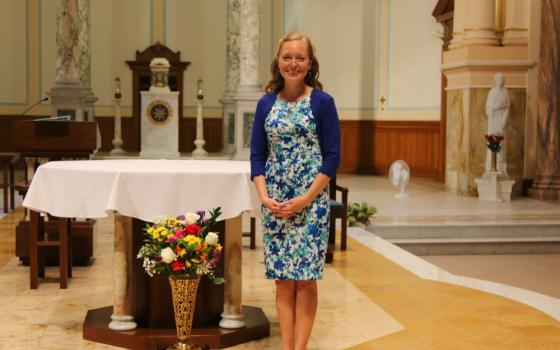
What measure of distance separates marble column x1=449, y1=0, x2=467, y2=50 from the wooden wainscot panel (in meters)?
2.50

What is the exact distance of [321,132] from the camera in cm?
367

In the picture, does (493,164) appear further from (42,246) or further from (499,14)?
(42,246)

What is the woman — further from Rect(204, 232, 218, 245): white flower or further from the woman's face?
Rect(204, 232, 218, 245): white flower

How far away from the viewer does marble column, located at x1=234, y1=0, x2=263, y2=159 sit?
1389cm

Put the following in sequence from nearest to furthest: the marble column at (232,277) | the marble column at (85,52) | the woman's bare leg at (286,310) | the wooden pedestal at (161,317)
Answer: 1. the woman's bare leg at (286,310)
2. the wooden pedestal at (161,317)
3. the marble column at (232,277)
4. the marble column at (85,52)

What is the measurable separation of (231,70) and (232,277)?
38.5ft

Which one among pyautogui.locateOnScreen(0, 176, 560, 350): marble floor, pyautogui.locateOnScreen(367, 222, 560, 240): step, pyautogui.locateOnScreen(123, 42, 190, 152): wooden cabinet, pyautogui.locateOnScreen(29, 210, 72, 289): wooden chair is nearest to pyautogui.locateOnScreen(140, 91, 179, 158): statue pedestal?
pyautogui.locateOnScreen(123, 42, 190, 152): wooden cabinet

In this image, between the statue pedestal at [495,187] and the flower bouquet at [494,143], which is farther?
the statue pedestal at [495,187]

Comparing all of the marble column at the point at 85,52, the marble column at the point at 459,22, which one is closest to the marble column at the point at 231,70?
the marble column at the point at 85,52

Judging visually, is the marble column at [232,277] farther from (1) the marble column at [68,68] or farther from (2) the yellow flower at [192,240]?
(1) the marble column at [68,68]

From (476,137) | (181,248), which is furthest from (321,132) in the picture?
(476,137)

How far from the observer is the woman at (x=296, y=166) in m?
3.62

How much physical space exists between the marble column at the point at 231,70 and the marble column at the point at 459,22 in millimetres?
4319

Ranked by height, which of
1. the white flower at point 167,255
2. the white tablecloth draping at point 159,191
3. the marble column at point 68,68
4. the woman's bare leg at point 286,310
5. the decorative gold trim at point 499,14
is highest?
the decorative gold trim at point 499,14
